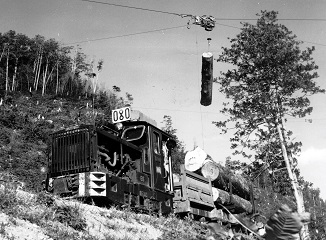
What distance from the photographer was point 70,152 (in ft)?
30.7

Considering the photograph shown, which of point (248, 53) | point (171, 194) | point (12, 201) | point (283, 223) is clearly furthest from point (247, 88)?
point (283, 223)

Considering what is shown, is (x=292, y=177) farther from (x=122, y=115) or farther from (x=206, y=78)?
(x=122, y=115)

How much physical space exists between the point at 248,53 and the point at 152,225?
12.8 meters

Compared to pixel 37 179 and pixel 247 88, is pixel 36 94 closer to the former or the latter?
pixel 37 179

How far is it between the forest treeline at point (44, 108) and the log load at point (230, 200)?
1422mm

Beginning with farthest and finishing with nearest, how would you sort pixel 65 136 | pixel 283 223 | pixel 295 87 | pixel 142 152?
pixel 295 87 → pixel 142 152 → pixel 65 136 → pixel 283 223

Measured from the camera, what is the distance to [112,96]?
53312 mm

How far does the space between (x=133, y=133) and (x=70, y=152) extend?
1.92 m

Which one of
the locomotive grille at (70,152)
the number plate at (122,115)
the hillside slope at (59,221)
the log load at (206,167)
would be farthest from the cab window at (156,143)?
the log load at (206,167)

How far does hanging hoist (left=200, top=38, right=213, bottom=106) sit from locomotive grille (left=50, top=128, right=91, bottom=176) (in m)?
3.24

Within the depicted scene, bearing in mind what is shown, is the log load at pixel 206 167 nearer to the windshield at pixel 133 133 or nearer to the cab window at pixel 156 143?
the cab window at pixel 156 143

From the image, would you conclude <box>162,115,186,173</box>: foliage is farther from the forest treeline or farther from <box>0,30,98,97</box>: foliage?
<box>0,30,98,97</box>: foliage

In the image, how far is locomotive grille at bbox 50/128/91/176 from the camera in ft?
29.7

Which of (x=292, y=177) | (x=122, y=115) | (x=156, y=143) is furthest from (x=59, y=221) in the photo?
(x=292, y=177)
